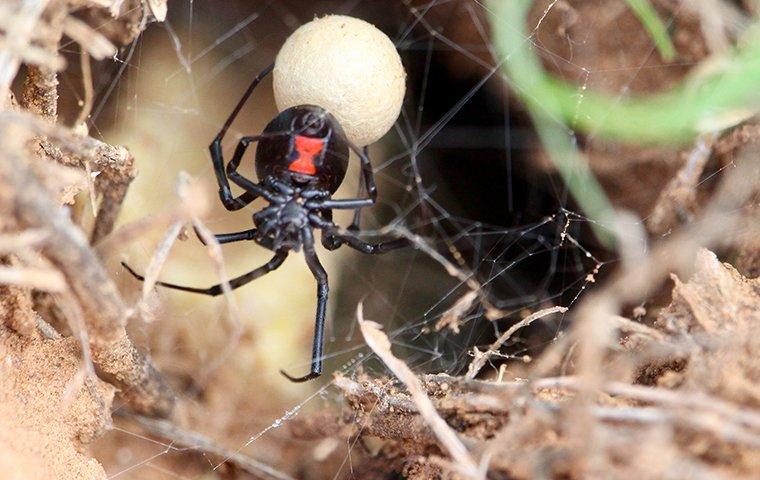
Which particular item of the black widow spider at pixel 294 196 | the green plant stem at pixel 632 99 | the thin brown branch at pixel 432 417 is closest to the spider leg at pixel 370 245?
the black widow spider at pixel 294 196

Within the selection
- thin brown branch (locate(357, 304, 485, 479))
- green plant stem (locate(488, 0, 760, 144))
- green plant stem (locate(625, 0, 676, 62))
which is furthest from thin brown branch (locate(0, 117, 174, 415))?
green plant stem (locate(625, 0, 676, 62))

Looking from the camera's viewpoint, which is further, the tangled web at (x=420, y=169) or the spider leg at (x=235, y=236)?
the tangled web at (x=420, y=169)

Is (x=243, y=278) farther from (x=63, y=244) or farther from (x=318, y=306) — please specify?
(x=63, y=244)

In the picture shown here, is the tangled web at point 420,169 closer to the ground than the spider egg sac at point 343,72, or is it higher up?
closer to the ground

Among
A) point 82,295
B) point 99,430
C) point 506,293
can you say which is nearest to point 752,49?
point 506,293

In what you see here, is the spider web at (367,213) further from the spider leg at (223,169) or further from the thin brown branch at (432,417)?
the thin brown branch at (432,417)
